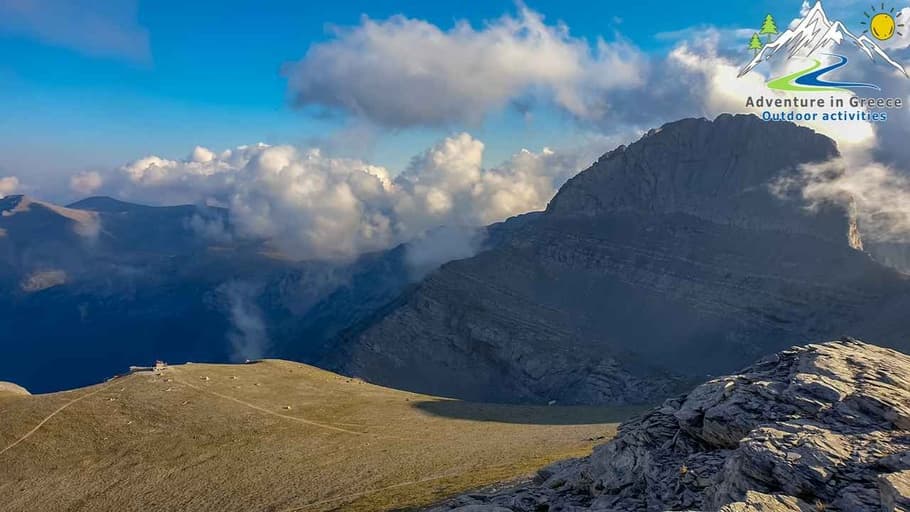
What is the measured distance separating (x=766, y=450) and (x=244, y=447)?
232 ft

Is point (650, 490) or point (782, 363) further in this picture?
point (782, 363)

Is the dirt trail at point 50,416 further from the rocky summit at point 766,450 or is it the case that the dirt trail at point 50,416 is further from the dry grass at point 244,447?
the rocky summit at point 766,450

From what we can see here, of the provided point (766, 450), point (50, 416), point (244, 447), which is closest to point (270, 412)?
point (244, 447)

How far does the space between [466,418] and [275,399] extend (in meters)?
36.6

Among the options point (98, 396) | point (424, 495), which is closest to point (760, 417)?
point (424, 495)

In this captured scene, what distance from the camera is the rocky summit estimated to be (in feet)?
85.3

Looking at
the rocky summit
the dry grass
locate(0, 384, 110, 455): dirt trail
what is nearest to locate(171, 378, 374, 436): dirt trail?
the dry grass

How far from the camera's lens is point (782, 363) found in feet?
136

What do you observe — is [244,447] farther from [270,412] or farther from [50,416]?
[50,416]

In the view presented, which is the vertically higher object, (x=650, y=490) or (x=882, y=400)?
(x=882, y=400)

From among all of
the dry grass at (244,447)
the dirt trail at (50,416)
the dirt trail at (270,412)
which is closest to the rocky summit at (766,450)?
the dry grass at (244,447)

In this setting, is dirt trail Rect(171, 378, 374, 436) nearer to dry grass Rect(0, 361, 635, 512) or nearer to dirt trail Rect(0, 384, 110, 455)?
dry grass Rect(0, 361, 635, 512)

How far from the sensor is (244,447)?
260ft

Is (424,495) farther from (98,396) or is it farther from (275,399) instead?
(98,396)
